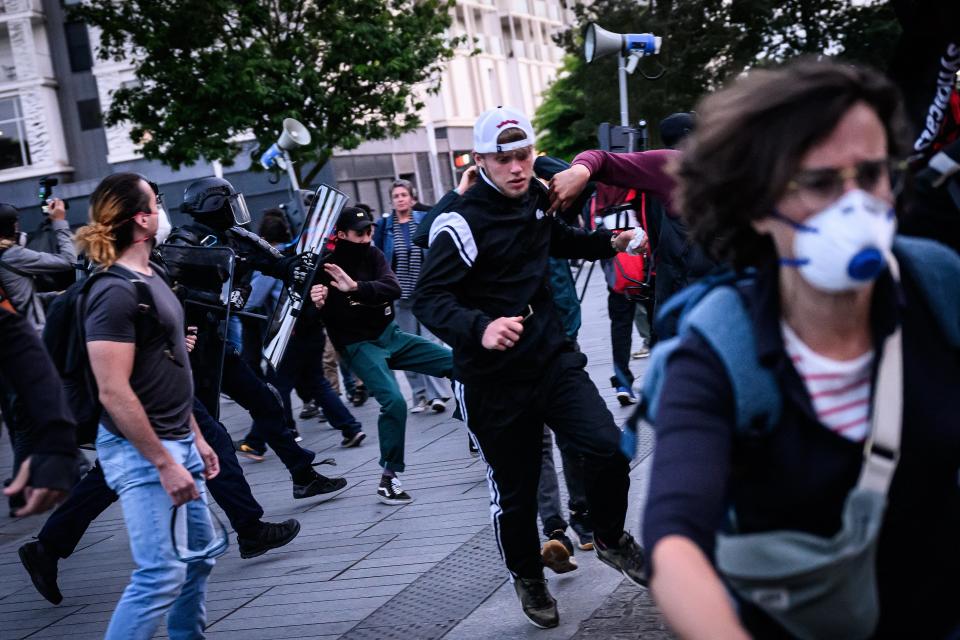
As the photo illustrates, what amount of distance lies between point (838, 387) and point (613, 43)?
28.9 feet

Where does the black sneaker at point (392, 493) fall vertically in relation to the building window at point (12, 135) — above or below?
below

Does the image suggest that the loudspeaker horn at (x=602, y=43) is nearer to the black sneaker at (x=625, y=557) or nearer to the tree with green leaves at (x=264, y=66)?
the black sneaker at (x=625, y=557)

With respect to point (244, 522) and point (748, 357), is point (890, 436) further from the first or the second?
point (244, 522)

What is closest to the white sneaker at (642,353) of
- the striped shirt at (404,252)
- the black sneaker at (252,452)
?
the striped shirt at (404,252)

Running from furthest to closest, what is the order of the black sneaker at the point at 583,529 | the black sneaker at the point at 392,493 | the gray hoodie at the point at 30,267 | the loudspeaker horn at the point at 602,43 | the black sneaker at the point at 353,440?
the loudspeaker horn at the point at 602,43, the black sneaker at the point at 353,440, the gray hoodie at the point at 30,267, the black sneaker at the point at 392,493, the black sneaker at the point at 583,529

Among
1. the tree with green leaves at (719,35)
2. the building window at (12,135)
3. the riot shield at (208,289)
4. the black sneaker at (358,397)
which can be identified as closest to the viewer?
the riot shield at (208,289)

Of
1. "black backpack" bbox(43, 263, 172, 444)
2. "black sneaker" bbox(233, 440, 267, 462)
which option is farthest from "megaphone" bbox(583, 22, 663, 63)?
"black backpack" bbox(43, 263, 172, 444)

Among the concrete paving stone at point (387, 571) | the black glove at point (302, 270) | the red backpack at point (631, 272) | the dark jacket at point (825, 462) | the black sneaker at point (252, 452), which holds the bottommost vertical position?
the black sneaker at point (252, 452)

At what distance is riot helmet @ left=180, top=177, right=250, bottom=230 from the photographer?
23.5 ft

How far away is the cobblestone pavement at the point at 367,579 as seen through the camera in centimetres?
477

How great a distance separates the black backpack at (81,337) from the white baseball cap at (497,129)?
1.37m

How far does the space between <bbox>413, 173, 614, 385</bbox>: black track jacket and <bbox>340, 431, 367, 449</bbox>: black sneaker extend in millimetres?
4723

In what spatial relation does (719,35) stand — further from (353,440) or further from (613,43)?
(353,440)

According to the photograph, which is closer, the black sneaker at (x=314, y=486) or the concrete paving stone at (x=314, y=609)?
the concrete paving stone at (x=314, y=609)
